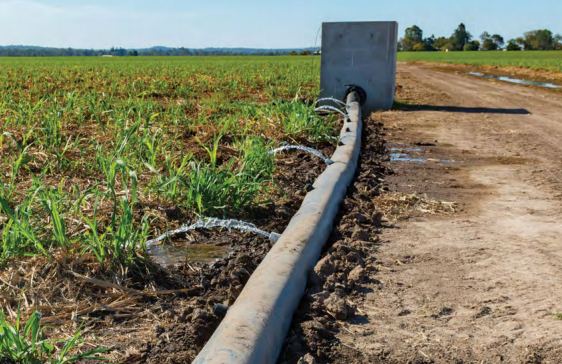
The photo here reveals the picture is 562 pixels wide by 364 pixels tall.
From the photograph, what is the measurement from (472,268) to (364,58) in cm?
874

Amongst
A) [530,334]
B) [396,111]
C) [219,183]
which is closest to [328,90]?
[396,111]

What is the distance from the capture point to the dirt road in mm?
2445

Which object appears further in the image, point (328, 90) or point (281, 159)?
point (328, 90)

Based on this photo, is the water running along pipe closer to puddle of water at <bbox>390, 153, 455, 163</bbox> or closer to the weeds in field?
the weeds in field

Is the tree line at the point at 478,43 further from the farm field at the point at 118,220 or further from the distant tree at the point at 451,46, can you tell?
the farm field at the point at 118,220

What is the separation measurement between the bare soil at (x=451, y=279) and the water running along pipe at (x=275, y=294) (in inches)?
3.7

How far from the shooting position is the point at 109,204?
13.2 ft

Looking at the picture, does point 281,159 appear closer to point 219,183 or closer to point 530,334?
point 219,183

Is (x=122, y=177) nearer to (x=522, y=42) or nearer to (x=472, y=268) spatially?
(x=472, y=268)

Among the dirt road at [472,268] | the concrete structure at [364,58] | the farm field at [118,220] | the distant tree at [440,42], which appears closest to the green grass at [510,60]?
the concrete structure at [364,58]

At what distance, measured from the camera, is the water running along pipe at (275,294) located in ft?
6.73

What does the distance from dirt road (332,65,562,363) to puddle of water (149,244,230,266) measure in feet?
2.95

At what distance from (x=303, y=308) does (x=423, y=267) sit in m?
0.86

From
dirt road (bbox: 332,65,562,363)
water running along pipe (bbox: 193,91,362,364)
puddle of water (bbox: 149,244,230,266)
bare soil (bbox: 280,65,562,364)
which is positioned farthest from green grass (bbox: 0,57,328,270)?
dirt road (bbox: 332,65,562,363)
